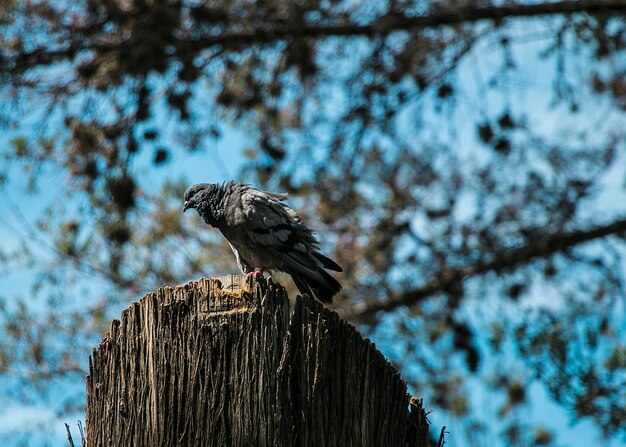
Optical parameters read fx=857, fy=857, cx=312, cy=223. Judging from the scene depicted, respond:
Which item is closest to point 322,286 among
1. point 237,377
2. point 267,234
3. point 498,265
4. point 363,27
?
point 267,234

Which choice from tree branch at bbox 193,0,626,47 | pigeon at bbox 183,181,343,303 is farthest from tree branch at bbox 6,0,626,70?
pigeon at bbox 183,181,343,303

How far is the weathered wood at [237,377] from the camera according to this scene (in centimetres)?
299

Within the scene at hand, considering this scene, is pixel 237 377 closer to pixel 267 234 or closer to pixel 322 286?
pixel 322 286

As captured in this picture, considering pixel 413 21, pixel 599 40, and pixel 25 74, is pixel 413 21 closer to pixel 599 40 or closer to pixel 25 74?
pixel 599 40

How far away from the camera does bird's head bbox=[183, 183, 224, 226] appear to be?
17.8 ft

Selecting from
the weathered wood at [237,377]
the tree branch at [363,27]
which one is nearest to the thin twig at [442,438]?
the weathered wood at [237,377]

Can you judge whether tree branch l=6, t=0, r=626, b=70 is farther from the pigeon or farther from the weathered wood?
the weathered wood

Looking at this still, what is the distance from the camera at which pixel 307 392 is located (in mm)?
3035

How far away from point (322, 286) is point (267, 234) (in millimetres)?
516

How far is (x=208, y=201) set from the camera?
5.48 meters

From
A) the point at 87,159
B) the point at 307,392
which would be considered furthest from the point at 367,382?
the point at 87,159

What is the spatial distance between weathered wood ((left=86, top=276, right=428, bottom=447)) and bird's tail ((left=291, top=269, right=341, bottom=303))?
154cm

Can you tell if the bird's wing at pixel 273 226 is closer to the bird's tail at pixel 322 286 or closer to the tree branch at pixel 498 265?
the bird's tail at pixel 322 286

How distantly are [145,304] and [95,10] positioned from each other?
489 cm
